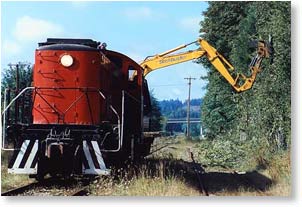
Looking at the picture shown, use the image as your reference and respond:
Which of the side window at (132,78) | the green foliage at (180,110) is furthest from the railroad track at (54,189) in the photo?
the side window at (132,78)

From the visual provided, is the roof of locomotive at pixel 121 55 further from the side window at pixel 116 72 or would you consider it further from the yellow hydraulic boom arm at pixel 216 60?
the yellow hydraulic boom arm at pixel 216 60

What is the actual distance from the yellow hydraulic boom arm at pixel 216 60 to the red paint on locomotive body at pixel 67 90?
2.61ft

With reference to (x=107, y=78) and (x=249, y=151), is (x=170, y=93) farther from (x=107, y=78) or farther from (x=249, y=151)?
(x=249, y=151)

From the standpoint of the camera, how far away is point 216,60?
31.1 feet

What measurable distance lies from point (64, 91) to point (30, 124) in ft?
2.01

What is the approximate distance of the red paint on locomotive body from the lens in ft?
30.1

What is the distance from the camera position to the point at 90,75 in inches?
364

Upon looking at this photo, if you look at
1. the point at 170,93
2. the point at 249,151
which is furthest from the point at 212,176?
the point at 170,93

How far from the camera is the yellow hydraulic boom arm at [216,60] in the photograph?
30.1ft

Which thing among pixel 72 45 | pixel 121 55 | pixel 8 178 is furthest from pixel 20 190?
pixel 121 55

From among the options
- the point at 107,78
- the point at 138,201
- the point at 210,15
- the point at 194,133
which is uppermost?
the point at 210,15

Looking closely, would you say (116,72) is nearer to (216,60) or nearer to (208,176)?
(216,60)

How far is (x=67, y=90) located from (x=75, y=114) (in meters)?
0.32

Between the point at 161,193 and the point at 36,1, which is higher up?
the point at 36,1
